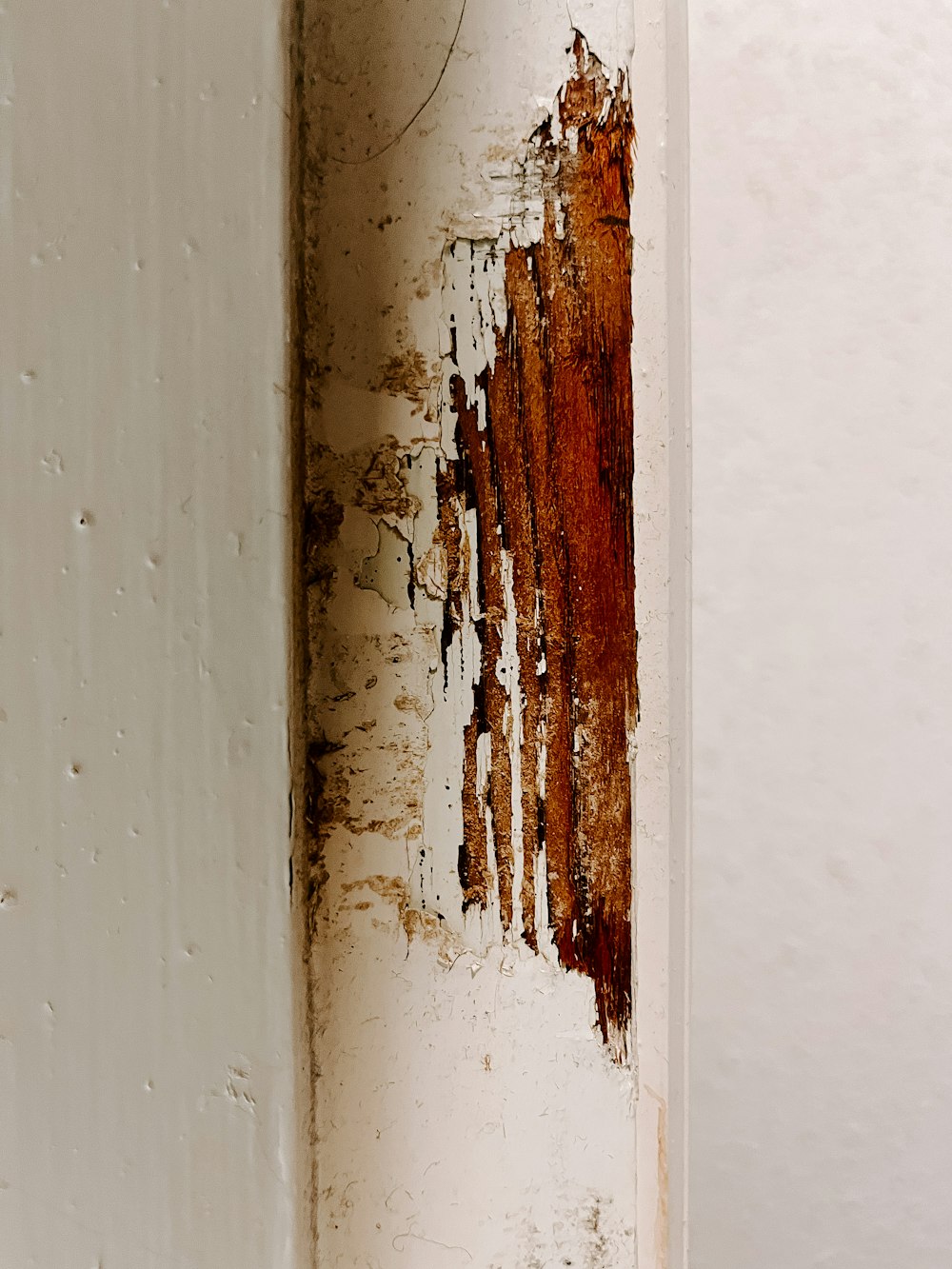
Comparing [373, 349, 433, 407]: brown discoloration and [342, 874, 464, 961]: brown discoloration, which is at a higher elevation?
[373, 349, 433, 407]: brown discoloration

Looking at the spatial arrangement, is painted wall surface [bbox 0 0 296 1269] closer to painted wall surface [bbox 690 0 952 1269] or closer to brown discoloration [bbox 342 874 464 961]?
brown discoloration [bbox 342 874 464 961]

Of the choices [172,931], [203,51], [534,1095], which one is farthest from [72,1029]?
[203,51]

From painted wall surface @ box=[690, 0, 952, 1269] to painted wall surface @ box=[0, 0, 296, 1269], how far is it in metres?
0.22

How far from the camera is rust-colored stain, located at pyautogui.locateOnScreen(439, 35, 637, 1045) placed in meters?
0.39

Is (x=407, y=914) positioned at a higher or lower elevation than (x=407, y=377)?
lower

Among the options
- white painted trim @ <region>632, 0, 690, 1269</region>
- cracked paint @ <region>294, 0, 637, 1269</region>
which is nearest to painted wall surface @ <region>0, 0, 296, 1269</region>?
cracked paint @ <region>294, 0, 637, 1269</region>

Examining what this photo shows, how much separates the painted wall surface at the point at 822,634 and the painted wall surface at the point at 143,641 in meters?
0.22

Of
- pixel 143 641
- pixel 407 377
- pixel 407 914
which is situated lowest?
pixel 407 914

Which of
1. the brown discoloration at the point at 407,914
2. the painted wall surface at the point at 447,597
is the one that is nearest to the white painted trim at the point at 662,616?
the painted wall surface at the point at 447,597

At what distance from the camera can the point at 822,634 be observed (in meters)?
0.38

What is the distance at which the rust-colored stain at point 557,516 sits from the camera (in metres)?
0.39

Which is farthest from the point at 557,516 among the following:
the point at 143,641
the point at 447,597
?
the point at 143,641

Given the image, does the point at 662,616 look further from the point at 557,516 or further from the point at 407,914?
the point at 407,914

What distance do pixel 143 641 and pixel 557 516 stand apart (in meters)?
0.22
